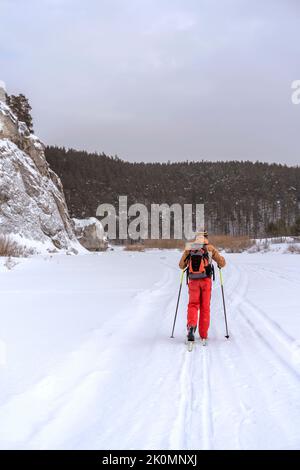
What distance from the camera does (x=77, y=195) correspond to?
12725 centimetres

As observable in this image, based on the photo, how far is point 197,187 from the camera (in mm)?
148000

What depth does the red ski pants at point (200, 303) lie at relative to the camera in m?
6.19

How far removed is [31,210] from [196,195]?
119m

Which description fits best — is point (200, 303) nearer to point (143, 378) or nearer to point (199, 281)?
point (199, 281)

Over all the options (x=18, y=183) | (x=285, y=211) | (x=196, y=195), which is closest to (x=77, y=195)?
(x=196, y=195)

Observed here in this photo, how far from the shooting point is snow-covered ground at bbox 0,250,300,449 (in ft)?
10.2

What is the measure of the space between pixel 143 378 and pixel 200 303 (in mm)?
2267

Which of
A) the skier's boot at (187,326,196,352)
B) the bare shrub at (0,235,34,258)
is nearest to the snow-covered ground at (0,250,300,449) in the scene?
the skier's boot at (187,326,196,352)

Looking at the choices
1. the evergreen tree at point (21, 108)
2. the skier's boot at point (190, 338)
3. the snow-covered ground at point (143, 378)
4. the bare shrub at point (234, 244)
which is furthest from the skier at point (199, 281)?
the evergreen tree at point (21, 108)

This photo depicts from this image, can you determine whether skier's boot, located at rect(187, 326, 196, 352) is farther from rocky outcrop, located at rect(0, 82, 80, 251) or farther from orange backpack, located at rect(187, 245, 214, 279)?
rocky outcrop, located at rect(0, 82, 80, 251)

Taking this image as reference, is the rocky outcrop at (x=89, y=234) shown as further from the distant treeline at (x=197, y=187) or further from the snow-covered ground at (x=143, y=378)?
the distant treeline at (x=197, y=187)

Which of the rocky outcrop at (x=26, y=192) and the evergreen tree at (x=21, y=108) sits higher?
the evergreen tree at (x=21, y=108)

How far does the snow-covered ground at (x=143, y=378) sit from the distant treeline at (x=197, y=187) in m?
113

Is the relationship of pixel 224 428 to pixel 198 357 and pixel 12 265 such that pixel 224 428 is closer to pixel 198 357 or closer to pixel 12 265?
pixel 198 357
